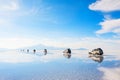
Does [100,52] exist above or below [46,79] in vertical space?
above

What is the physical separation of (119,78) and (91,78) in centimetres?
392

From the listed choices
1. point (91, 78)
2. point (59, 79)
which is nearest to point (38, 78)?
point (59, 79)

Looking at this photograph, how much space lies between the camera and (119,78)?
26.8 m

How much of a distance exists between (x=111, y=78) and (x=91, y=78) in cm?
285

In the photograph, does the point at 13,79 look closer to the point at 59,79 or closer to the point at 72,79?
the point at 59,79

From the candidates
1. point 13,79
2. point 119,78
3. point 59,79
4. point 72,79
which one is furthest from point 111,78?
point 13,79

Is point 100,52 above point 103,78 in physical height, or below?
above

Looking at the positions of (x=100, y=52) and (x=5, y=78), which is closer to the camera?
(x=5, y=78)

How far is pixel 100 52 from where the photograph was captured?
81500 millimetres

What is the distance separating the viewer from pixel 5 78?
2659cm

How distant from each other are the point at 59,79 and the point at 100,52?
58277 millimetres

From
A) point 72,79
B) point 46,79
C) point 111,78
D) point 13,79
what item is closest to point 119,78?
point 111,78

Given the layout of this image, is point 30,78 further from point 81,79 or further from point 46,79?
point 81,79

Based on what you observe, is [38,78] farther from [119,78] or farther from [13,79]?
[119,78]
